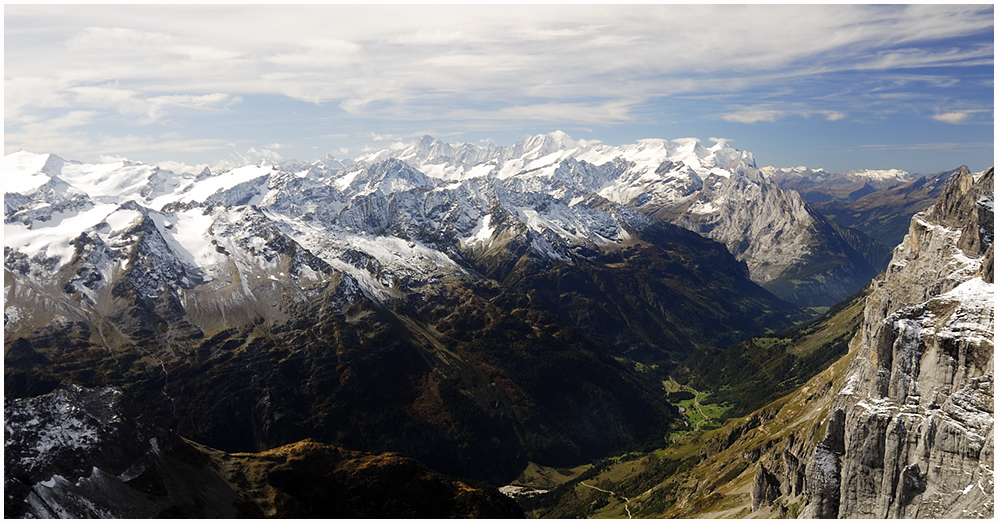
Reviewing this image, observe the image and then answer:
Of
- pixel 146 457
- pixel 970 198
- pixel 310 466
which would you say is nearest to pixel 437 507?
pixel 310 466

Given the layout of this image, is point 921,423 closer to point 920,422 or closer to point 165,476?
point 920,422

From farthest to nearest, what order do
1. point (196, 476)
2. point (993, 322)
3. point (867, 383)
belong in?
point (196, 476), point (867, 383), point (993, 322)

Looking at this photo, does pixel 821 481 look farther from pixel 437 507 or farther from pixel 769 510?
pixel 437 507

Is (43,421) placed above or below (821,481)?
above

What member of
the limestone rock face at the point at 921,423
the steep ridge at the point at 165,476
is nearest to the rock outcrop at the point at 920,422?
the limestone rock face at the point at 921,423

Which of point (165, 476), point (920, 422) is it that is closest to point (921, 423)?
point (920, 422)

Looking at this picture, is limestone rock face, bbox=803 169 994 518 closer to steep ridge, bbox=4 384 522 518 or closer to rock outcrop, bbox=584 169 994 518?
rock outcrop, bbox=584 169 994 518
